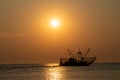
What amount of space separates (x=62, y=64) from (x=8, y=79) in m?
106

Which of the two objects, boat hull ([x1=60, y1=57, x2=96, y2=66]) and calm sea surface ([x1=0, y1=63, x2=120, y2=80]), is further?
boat hull ([x1=60, y1=57, x2=96, y2=66])

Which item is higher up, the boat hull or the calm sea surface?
the boat hull

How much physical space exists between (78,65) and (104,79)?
106628mm

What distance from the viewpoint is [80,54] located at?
19975 centimetres

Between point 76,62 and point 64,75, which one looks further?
point 76,62

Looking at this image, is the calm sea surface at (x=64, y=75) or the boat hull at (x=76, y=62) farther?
the boat hull at (x=76, y=62)

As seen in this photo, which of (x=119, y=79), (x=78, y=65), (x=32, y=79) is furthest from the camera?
(x=78, y=65)

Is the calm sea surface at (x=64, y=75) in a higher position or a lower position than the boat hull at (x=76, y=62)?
lower

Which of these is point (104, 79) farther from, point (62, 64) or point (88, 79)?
point (62, 64)

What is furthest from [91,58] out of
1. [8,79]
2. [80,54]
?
[8,79]

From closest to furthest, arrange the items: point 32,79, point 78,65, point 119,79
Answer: point 119,79
point 32,79
point 78,65

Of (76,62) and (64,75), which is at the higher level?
(76,62)

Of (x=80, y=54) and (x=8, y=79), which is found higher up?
(x=80, y=54)

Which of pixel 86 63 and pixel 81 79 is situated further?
pixel 86 63
